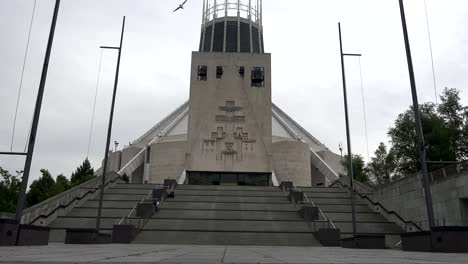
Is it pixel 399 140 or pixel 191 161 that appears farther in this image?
pixel 191 161

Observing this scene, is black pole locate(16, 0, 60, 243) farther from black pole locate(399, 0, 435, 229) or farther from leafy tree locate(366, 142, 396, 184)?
leafy tree locate(366, 142, 396, 184)

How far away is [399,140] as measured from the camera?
76.1ft

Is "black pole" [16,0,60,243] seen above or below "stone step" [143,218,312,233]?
above

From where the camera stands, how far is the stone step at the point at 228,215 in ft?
54.1

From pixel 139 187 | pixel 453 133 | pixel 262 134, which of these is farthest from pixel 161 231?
pixel 262 134

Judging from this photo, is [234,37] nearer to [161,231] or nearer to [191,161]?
[191,161]

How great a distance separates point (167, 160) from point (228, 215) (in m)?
24.1

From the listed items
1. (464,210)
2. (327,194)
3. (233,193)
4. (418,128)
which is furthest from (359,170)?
(418,128)

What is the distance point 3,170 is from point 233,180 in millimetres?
15144

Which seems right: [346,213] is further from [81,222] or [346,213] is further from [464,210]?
[81,222]

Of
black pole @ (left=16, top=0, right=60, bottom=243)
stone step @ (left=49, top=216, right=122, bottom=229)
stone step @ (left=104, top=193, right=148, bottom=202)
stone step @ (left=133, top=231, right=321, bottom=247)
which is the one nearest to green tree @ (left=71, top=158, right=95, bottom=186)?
stone step @ (left=104, top=193, right=148, bottom=202)

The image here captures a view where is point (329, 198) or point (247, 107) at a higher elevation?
point (247, 107)

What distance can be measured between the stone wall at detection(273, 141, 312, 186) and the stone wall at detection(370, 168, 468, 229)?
785 inches

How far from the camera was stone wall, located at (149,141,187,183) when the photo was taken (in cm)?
3962
